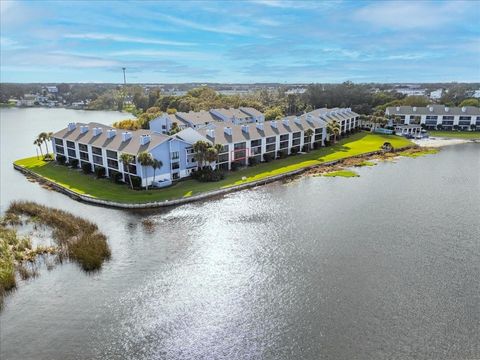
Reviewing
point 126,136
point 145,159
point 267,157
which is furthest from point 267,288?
point 267,157

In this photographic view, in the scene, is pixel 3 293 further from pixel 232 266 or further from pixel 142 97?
pixel 142 97

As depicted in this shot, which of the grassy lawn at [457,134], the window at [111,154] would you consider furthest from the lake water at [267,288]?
the grassy lawn at [457,134]

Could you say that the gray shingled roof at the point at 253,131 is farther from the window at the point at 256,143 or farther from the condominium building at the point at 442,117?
the condominium building at the point at 442,117

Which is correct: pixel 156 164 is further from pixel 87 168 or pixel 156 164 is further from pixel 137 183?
pixel 87 168

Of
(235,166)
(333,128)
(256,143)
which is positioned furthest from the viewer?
(333,128)

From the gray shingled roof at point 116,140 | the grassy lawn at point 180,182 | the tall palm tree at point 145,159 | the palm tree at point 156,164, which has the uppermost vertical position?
the gray shingled roof at point 116,140

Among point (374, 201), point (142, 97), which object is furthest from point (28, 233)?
point (142, 97)
